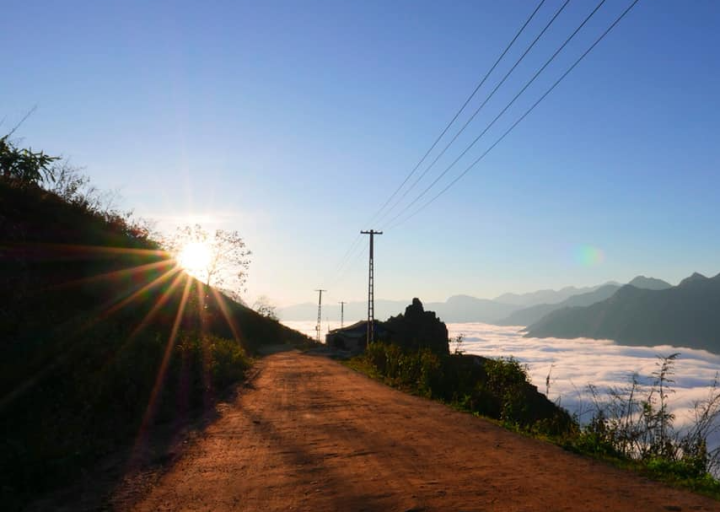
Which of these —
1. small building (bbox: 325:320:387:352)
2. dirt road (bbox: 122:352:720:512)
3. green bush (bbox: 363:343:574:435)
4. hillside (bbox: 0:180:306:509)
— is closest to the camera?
dirt road (bbox: 122:352:720:512)

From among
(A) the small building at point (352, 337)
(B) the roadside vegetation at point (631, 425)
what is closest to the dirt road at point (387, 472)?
(B) the roadside vegetation at point (631, 425)

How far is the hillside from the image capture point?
22.4 feet

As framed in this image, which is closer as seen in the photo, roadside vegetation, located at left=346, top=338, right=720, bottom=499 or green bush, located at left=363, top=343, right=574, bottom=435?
roadside vegetation, located at left=346, top=338, right=720, bottom=499

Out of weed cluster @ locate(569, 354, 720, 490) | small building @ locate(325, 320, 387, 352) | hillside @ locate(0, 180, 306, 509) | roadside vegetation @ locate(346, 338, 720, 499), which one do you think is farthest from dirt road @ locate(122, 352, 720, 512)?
small building @ locate(325, 320, 387, 352)

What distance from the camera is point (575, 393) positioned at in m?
11.1

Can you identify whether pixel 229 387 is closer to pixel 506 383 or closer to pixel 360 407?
pixel 360 407

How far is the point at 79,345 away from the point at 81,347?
6cm

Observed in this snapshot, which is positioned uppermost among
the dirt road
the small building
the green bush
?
the small building

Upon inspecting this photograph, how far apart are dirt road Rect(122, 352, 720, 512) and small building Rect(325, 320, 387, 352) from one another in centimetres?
6300

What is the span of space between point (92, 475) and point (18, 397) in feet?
7.18

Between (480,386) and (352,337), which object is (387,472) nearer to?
(480,386)

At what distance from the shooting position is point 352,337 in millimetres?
81062

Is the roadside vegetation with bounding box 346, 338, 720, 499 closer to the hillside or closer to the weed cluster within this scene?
the weed cluster

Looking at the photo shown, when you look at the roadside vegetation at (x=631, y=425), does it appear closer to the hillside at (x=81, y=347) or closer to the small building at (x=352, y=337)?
the hillside at (x=81, y=347)
